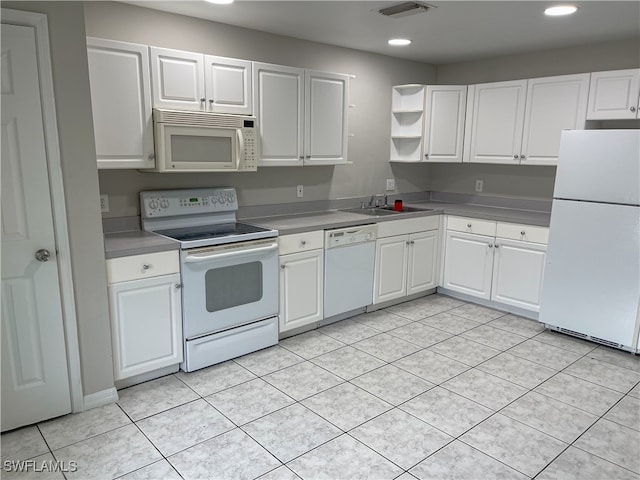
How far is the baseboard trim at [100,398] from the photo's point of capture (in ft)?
8.35

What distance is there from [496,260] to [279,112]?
88.7 inches

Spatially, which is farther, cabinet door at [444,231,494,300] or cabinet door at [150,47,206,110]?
cabinet door at [444,231,494,300]

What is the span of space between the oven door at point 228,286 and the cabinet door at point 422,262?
152cm

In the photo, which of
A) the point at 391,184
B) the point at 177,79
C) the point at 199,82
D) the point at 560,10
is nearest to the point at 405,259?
the point at 391,184

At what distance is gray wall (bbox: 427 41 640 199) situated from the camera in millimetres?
3830

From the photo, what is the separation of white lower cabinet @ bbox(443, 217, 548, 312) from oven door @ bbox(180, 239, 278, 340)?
1953 mm

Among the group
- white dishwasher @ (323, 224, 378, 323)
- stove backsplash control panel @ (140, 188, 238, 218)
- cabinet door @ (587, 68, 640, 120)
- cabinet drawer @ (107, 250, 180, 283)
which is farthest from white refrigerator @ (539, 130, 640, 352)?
cabinet drawer @ (107, 250, 180, 283)

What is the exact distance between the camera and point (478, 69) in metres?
4.66

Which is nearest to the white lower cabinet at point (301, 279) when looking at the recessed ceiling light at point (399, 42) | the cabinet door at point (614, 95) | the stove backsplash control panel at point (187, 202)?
the stove backsplash control panel at point (187, 202)

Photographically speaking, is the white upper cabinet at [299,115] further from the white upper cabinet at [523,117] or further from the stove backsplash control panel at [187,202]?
the white upper cabinet at [523,117]

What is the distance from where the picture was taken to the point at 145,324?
107 inches

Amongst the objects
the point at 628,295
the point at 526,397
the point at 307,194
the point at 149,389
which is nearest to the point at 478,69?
the point at 307,194

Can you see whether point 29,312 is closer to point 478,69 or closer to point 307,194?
point 307,194

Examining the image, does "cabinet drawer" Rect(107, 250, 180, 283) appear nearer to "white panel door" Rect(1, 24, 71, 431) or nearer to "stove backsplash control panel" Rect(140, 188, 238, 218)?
"white panel door" Rect(1, 24, 71, 431)
